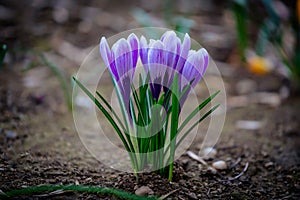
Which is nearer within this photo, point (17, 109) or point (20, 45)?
point (17, 109)

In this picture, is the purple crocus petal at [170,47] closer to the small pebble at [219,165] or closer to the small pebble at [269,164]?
the small pebble at [219,165]

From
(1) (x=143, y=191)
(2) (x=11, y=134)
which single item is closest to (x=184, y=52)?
(1) (x=143, y=191)

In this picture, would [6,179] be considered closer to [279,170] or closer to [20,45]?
[279,170]

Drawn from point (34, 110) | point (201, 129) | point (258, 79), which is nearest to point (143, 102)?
point (201, 129)

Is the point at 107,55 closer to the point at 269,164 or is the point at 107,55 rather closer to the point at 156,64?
the point at 156,64

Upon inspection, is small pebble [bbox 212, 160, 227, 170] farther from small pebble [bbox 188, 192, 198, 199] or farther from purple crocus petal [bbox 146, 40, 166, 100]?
purple crocus petal [bbox 146, 40, 166, 100]
